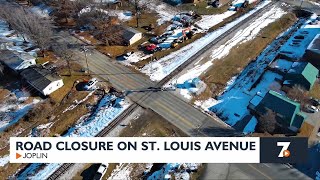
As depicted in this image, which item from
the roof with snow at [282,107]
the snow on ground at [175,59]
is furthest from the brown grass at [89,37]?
the roof with snow at [282,107]

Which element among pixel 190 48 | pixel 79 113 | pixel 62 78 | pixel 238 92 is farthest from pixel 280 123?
pixel 62 78

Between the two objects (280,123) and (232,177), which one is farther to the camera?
(280,123)

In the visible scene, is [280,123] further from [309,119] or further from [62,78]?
[62,78]

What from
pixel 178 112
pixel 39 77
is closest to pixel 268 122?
pixel 178 112

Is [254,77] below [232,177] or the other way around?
the other way around

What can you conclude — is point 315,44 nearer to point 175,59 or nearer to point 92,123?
point 175,59

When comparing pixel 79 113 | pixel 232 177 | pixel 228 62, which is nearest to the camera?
pixel 232 177

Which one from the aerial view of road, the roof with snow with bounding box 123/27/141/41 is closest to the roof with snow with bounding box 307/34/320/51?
the aerial view of road

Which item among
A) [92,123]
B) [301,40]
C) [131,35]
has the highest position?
[301,40]
